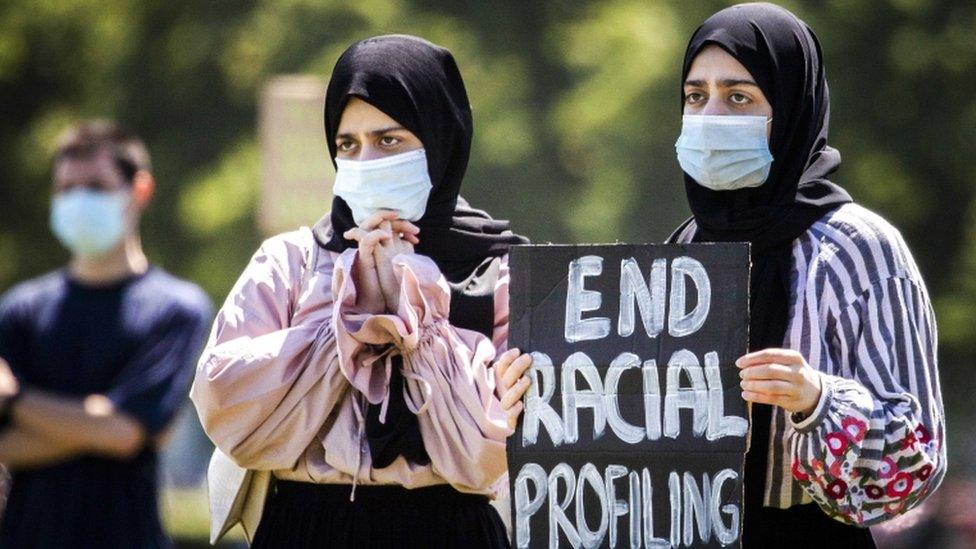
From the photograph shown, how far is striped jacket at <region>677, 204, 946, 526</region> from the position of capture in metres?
3.54

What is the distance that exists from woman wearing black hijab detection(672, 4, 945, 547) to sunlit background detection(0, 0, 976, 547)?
8.84 meters

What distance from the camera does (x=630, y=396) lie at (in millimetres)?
3633

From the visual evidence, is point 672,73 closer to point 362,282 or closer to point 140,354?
point 140,354

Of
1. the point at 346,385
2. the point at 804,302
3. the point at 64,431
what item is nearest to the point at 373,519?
the point at 346,385

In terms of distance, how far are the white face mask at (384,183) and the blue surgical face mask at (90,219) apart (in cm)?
183

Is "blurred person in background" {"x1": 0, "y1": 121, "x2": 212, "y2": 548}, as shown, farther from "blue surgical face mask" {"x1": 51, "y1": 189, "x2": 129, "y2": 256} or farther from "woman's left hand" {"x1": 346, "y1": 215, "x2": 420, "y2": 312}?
"woman's left hand" {"x1": 346, "y1": 215, "x2": 420, "y2": 312}

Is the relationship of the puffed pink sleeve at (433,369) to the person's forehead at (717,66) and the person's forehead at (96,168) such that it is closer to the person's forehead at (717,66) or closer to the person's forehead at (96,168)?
the person's forehead at (717,66)

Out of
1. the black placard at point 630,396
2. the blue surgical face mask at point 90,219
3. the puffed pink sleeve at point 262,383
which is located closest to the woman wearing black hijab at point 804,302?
the black placard at point 630,396

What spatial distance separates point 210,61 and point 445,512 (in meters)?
10.5

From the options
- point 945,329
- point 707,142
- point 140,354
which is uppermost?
point 707,142

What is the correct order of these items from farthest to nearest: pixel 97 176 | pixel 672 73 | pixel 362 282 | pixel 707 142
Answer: pixel 672 73 < pixel 97 176 < pixel 362 282 < pixel 707 142

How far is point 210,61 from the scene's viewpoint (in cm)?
1424

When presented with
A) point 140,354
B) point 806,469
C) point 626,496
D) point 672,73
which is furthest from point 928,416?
point 672,73

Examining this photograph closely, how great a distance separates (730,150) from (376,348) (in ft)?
2.99
